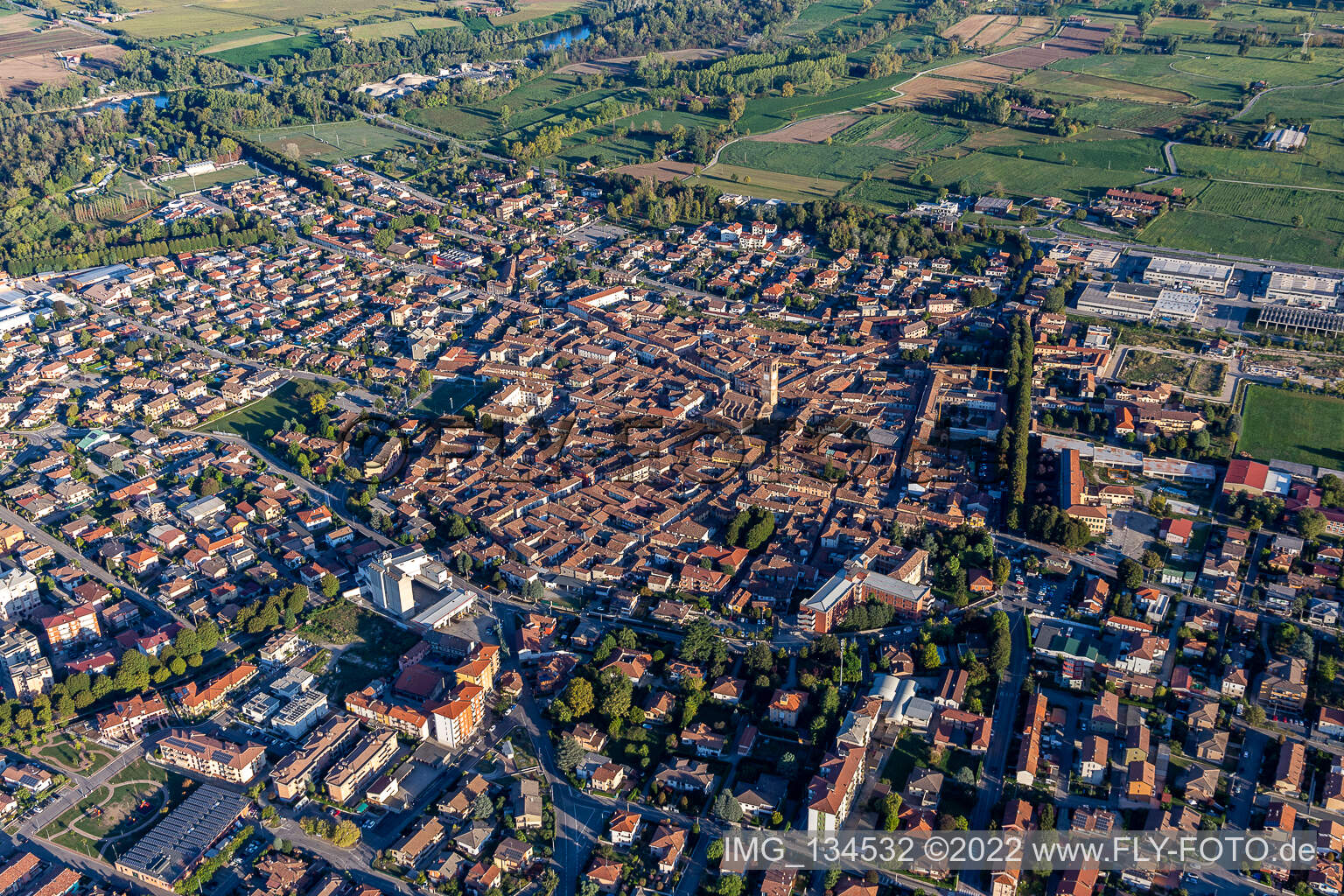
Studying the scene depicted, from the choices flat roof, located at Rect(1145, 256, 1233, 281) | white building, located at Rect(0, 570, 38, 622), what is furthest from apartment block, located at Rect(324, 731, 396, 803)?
flat roof, located at Rect(1145, 256, 1233, 281)

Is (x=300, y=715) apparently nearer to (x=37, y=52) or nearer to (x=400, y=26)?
(x=400, y=26)

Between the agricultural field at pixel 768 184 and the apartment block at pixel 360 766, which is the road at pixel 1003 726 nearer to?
the apartment block at pixel 360 766

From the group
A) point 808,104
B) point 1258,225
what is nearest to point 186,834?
point 1258,225

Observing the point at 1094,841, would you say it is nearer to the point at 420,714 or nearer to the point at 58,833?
the point at 420,714

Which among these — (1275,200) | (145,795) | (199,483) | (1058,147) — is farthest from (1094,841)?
(1058,147)

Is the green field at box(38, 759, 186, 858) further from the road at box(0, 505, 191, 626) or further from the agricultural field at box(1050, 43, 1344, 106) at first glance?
the agricultural field at box(1050, 43, 1344, 106)

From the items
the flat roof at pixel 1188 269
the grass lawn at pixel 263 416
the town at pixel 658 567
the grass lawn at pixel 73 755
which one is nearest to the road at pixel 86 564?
the town at pixel 658 567
